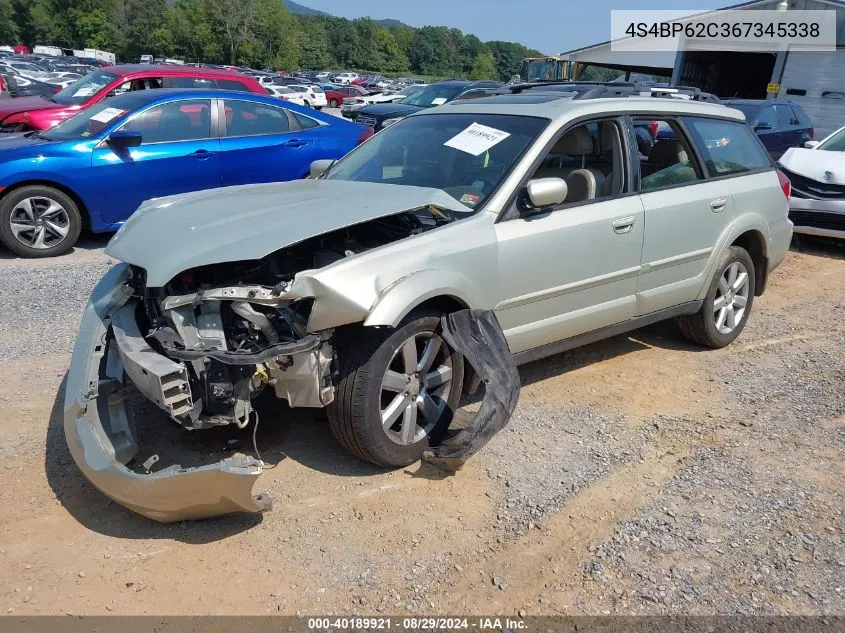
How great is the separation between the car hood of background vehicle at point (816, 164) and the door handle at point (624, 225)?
572cm

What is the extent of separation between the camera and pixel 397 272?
3.29 meters

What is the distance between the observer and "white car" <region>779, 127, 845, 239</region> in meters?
8.60

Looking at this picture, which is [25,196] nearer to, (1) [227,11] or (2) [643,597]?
(2) [643,597]

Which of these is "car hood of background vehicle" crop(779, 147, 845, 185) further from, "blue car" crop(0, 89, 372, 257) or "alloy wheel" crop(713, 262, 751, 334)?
"blue car" crop(0, 89, 372, 257)

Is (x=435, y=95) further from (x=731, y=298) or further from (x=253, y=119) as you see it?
(x=731, y=298)

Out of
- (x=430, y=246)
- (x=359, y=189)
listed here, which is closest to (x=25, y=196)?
(x=359, y=189)

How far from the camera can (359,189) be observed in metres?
3.98

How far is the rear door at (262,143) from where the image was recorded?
770 cm

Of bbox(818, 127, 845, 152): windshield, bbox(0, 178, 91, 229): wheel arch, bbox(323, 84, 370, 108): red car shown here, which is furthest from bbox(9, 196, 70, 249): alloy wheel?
bbox(323, 84, 370, 108): red car

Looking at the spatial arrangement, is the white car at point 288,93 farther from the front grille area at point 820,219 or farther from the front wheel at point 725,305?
the front wheel at point 725,305

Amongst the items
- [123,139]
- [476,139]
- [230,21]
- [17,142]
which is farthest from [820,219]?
[230,21]

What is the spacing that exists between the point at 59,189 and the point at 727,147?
600 cm

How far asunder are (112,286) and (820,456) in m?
3.84

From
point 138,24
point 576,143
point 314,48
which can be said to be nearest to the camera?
point 576,143
